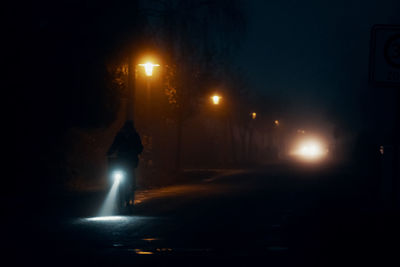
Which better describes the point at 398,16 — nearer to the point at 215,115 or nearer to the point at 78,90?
the point at 78,90

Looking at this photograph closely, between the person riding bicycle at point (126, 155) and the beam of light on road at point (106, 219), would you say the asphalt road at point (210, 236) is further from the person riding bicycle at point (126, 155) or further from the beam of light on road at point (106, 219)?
the person riding bicycle at point (126, 155)

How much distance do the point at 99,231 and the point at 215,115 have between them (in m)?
51.8

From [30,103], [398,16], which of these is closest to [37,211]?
[30,103]

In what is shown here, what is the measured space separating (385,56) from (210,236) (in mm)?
3878

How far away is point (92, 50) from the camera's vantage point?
2336cm

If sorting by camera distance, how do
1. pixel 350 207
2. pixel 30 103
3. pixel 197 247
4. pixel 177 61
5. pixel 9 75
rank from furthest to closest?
pixel 177 61 < pixel 30 103 < pixel 9 75 < pixel 350 207 < pixel 197 247

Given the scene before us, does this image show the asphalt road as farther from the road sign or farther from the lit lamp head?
the road sign

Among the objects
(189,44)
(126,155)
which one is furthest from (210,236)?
(189,44)

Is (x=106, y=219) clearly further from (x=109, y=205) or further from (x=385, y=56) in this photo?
(x=385, y=56)

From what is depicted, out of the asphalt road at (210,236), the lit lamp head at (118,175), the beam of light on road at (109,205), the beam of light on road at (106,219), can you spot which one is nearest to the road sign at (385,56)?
the asphalt road at (210,236)

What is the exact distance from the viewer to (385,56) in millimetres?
10477

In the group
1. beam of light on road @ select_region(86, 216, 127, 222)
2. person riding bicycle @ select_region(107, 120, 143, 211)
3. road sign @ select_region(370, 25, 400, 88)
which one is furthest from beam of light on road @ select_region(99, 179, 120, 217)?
road sign @ select_region(370, 25, 400, 88)

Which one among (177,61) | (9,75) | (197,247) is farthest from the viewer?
(177,61)

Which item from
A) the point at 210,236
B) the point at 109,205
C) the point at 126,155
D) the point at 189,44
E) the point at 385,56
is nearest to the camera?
the point at 385,56
